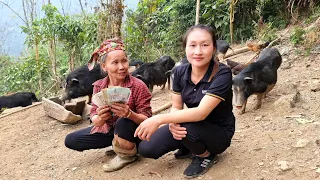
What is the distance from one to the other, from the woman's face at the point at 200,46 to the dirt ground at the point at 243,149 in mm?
989

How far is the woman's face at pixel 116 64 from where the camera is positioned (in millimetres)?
3148

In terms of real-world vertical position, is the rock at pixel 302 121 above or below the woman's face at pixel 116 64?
below

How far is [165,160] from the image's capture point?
136 inches

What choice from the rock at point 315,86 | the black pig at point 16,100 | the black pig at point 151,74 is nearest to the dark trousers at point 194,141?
the rock at point 315,86

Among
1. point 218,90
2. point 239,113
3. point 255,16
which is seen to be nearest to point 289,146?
point 218,90

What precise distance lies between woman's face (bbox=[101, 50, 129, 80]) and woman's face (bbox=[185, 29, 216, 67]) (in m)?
0.72

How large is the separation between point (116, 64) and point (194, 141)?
102 cm

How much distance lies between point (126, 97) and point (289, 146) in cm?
156

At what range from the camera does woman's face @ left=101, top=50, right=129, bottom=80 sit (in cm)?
315

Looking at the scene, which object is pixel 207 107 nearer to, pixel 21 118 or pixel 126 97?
pixel 126 97

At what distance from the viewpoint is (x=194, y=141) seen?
9.29ft

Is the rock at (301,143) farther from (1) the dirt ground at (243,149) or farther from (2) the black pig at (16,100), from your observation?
(2) the black pig at (16,100)

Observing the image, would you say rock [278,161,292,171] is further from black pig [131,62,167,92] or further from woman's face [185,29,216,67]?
black pig [131,62,167,92]

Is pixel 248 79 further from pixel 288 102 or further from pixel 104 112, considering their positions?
pixel 104 112
